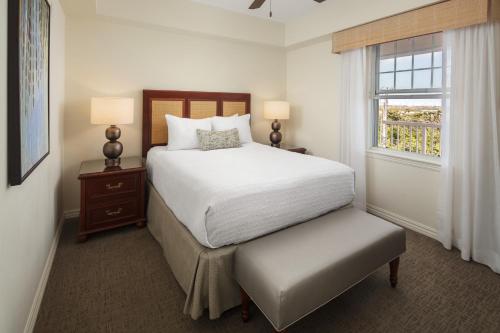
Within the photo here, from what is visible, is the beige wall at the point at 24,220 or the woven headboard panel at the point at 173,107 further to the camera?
the woven headboard panel at the point at 173,107

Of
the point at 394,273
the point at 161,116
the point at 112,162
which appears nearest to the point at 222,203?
the point at 394,273

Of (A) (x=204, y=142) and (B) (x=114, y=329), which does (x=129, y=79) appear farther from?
(B) (x=114, y=329)

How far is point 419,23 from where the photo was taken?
2.70 m

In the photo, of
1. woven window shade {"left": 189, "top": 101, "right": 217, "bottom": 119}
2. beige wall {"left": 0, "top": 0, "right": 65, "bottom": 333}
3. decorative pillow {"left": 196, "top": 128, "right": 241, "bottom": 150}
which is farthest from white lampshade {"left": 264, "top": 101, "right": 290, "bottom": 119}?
beige wall {"left": 0, "top": 0, "right": 65, "bottom": 333}

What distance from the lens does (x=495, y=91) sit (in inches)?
89.4

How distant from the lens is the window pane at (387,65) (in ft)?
10.8

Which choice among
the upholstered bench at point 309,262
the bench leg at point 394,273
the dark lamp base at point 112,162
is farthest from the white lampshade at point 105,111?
the bench leg at point 394,273

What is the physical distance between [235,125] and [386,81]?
1.95 metres

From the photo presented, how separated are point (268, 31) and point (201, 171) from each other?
299 cm

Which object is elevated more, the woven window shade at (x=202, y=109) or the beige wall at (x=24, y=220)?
the woven window shade at (x=202, y=109)

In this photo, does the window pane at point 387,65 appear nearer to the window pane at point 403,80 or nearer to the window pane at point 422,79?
the window pane at point 403,80

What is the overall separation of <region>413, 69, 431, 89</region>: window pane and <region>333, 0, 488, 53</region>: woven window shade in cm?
44

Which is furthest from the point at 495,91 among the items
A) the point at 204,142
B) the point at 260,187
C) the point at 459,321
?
the point at 204,142

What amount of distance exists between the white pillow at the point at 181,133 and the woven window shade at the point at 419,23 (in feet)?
6.96
